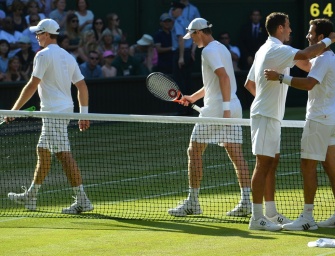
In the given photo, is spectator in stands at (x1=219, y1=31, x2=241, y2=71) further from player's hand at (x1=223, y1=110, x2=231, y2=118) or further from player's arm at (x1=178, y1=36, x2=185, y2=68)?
player's hand at (x1=223, y1=110, x2=231, y2=118)

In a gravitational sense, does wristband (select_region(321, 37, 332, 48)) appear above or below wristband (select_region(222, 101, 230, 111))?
above

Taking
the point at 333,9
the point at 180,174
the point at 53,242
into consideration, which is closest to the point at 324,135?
the point at 53,242

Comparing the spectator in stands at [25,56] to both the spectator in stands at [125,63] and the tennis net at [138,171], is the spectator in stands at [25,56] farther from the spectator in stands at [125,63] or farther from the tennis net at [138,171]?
the spectator in stands at [125,63]

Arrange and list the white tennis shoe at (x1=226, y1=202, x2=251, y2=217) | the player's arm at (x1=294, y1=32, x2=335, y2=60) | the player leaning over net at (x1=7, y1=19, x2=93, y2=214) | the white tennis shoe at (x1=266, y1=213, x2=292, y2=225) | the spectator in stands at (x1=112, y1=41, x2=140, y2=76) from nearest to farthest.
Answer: the player's arm at (x1=294, y1=32, x2=335, y2=60) → the white tennis shoe at (x1=266, y1=213, x2=292, y2=225) → the white tennis shoe at (x1=226, y1=202, x2=251, y2=217) → the player leaning over net at (x1=7, y1=19, x2=93, y2=214) → the spectator in stands at (x1=112, y1=41, x2=140, y2=76)

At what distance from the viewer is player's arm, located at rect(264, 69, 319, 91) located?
10.1m

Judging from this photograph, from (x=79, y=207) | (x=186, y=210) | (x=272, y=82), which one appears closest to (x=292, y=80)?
(x=272, y=82)

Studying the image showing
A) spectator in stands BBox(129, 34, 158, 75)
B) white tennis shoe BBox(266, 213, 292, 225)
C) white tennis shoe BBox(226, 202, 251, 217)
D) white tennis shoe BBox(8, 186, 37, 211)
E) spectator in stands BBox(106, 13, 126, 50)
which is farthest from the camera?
spectator in stands BBox(129, 34, 158, 75)

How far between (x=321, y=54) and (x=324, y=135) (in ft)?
2.51

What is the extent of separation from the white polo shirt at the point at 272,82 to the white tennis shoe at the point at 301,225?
973 mm

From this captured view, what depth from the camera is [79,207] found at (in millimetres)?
11703

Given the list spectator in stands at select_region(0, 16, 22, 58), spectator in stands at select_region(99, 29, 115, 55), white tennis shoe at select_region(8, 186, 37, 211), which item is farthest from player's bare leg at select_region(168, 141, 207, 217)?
spectator in stands at select_region(99, 29, 115, 55)

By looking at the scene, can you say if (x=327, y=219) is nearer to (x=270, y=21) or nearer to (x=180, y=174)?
(x=270, y=21)

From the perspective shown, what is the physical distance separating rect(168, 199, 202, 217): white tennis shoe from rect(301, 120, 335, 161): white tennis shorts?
5.04 ft

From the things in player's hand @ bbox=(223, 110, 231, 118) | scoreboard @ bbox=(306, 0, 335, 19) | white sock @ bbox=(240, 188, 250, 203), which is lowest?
white sock @ bbox=(240, 188, 250, 203)
